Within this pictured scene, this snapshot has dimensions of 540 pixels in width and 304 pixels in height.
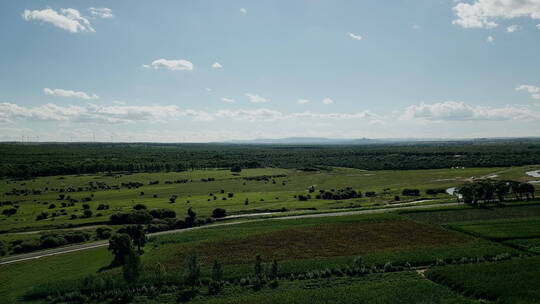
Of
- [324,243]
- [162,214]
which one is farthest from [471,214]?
[162,214]

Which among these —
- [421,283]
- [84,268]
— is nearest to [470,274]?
[421,283]

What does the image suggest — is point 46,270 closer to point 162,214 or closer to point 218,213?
point 162,214

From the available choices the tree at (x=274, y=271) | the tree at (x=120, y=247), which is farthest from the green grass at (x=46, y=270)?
the tree at (x=274, y=271)

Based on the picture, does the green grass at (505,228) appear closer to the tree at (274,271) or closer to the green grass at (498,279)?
the green grass at (498,279)

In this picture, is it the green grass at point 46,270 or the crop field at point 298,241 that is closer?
the crop field at point 298,241

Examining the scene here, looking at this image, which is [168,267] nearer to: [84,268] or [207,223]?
[84,268]

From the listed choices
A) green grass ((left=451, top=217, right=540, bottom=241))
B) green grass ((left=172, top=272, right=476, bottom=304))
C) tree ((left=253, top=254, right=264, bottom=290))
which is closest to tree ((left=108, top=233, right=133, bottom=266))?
green grass ((left=172, top=272, right=476, bottom=304))

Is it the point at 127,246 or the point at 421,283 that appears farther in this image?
the point at 127,246

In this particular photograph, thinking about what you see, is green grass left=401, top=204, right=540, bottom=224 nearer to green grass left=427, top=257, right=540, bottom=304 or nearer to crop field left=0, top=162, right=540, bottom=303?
crop field left=0, top=162, right=540, bottom=303
